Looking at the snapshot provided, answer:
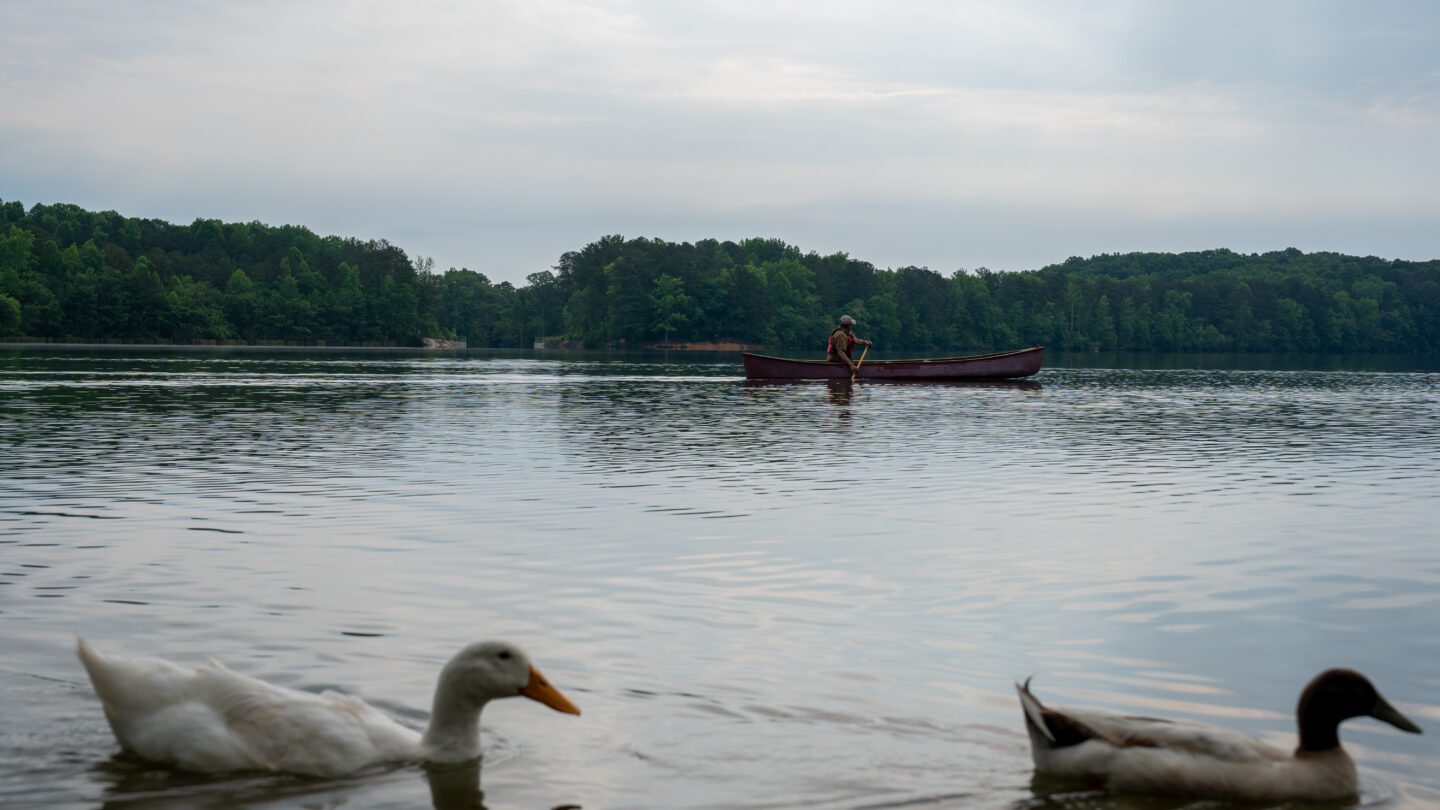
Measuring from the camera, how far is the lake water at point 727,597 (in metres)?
8.38

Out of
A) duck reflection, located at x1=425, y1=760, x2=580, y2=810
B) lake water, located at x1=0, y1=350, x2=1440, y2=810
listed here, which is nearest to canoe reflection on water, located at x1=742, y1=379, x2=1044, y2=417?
lake water, located at x1=0, y1=350, x2=1440, y2=810

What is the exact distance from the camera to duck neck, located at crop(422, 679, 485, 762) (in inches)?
325

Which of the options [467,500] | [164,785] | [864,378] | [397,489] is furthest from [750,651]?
[864,378]

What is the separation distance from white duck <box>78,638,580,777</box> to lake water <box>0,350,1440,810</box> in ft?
0.49

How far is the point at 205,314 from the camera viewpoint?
182250mm

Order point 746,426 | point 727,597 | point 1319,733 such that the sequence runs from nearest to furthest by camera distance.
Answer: point 1319,733
point 727,597
point 746,426

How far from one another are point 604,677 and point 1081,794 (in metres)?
3.64

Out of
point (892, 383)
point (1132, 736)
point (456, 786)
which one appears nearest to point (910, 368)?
point (892, 383)

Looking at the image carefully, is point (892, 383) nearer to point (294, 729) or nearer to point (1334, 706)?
point (1334, 706)

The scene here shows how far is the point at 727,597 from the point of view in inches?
524

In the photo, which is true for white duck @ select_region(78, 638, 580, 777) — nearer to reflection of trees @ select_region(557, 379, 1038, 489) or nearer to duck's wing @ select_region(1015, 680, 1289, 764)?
duck's wing @ select_region(1015, 680, 1289, 764)

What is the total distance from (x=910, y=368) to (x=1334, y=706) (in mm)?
56181

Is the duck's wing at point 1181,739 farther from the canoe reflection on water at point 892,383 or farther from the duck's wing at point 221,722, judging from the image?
→ the canoe reflection on water at point 892,383

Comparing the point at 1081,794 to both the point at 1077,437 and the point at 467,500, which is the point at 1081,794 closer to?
the point at 467,500
